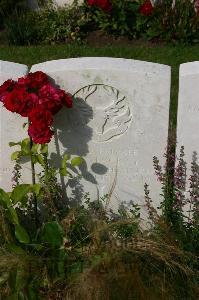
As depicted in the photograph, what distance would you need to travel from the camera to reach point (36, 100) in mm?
3668

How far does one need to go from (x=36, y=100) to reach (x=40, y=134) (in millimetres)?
195

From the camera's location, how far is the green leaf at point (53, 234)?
145 inches

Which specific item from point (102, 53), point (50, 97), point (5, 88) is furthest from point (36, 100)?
point (102, 53)

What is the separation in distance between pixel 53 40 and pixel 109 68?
3071 millimetres

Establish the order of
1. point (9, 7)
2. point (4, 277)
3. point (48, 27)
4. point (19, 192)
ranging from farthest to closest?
point (9, 7) → point (48, 27) → point (19, 192) → point (4, 277)

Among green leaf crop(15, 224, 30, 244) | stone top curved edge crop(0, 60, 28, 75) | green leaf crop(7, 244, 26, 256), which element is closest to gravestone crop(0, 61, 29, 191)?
stone top curved edge crop(0, 60, 28, 75)

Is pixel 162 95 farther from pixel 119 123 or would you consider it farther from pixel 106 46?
pixel 106 46

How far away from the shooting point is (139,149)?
4008 mm

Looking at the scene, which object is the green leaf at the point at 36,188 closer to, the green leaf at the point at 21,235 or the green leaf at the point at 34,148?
the green leaf at the point at 34,148

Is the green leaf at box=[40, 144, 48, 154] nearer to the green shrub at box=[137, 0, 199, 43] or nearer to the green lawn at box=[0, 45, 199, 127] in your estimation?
the green lawn at box=[0, 45, 199, 127]

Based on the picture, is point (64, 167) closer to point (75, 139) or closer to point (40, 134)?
point (75, 139)

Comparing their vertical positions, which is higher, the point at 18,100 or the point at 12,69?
the point at 12,69

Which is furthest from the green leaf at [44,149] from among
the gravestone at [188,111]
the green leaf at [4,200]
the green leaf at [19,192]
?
the gravestone at [188,111]

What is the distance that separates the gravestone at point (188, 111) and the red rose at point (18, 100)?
0.86m
